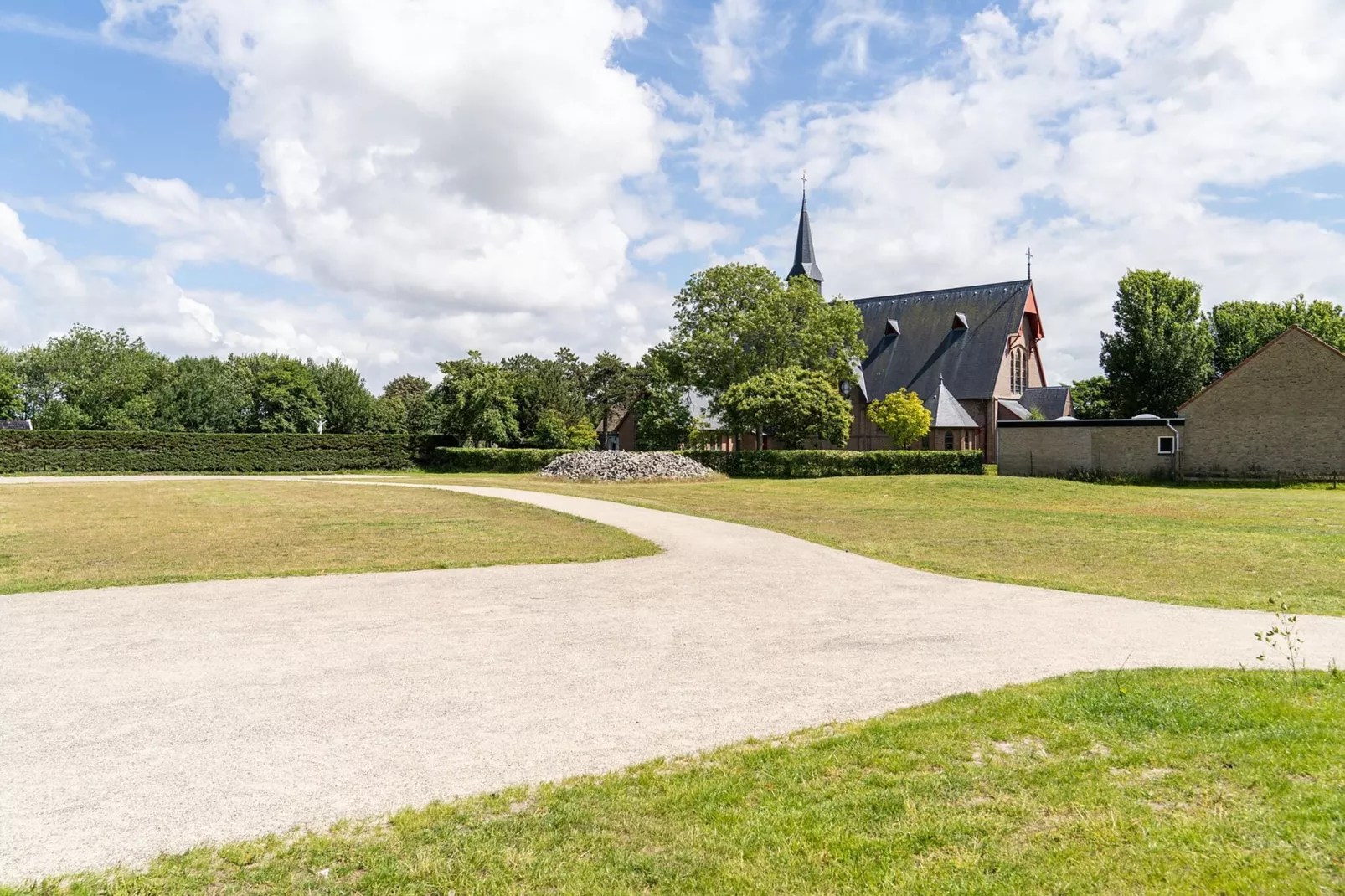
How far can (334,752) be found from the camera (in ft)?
15.1

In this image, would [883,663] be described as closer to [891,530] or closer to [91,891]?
[91,891]

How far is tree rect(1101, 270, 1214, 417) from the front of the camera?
5019 centimetres

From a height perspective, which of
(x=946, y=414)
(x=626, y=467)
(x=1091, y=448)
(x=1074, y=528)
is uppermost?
(x=946, y=414)

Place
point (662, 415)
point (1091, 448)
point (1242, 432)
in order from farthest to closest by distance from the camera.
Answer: point (662, 415) < point (1091, 448) < point (1242, 432)

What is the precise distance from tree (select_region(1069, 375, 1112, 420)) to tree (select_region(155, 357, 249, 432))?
63.2m

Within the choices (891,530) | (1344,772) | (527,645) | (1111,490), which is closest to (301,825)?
(527,645)

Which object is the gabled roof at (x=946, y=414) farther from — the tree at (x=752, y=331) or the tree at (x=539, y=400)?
the tree at (x=539, y=400)

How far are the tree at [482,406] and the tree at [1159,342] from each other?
40864 millimetres

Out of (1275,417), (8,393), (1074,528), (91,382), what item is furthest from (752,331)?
(8,393)

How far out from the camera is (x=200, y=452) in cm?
4538

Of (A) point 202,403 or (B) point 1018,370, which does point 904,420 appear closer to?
(B) point 1018,370

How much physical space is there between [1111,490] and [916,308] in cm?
3320

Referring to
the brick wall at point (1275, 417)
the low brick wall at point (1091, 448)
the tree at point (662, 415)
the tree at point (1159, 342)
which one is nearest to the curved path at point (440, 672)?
the low brick wall at point (1091, 448)

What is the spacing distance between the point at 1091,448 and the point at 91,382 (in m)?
64.6
